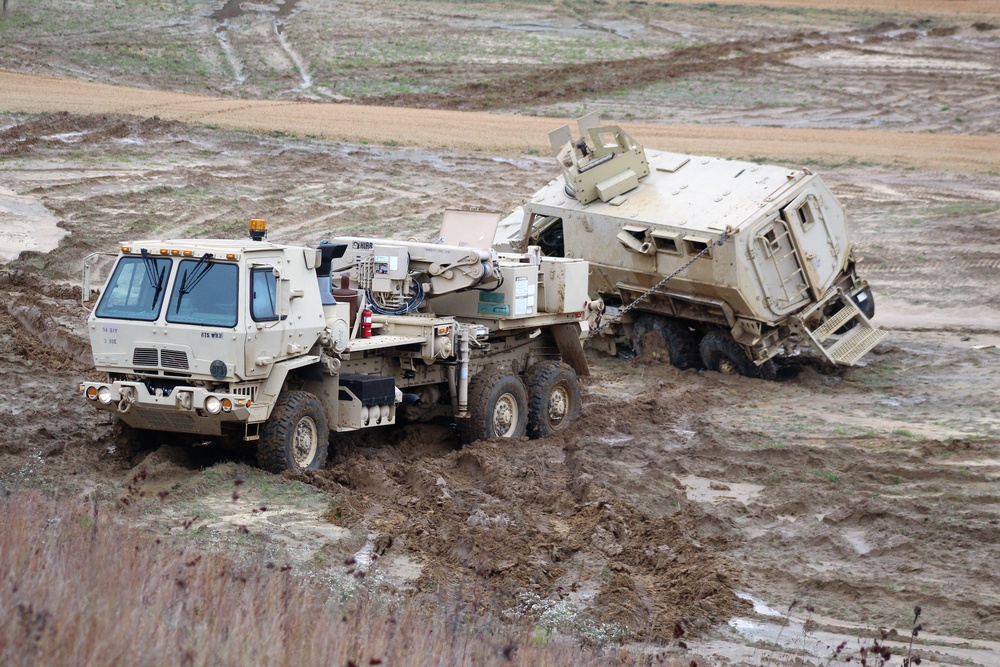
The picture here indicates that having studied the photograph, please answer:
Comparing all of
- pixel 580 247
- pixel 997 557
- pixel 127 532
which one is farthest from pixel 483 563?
pixel 580 247

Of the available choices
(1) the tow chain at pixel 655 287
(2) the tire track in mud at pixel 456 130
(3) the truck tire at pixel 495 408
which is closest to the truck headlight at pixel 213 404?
(3) the truck tire at pixel 495 408

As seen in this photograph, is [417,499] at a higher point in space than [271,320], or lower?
lower

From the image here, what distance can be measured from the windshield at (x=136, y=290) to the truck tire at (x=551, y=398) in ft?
15.8

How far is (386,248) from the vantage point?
13.8 m

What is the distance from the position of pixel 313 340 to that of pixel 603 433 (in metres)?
4.30

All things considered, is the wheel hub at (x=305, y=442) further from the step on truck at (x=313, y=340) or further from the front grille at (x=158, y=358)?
the front grille at (x=158, y=358)

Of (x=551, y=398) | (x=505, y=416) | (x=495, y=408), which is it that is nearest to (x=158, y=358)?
(x=495, y=408)

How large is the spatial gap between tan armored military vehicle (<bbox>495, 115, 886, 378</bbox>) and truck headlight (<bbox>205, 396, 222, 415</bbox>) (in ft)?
26.8

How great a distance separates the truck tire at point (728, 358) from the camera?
1819 centimetres

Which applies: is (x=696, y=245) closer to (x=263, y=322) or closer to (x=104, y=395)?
(x=263, y=322)

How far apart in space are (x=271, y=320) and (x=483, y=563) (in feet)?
9.35

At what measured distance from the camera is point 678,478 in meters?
12.9

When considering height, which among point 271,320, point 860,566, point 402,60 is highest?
point 402,60

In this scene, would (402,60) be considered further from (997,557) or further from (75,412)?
(997,557)
